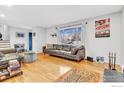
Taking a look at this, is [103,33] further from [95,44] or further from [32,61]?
[32,61]

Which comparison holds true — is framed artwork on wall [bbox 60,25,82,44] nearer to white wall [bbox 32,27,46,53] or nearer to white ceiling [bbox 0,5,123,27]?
white ceiling [bbox 0,5,123,27]

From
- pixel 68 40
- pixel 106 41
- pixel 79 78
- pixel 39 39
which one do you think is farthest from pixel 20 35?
pixel 79 78

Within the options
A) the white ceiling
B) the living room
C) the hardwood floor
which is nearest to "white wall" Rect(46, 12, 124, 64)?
the living room

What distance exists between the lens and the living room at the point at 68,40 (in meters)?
2.57

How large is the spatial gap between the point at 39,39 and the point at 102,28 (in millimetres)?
4062

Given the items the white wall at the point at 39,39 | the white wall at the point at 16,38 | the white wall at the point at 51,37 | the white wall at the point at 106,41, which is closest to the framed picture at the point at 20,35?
the white wall at the point at 16,38

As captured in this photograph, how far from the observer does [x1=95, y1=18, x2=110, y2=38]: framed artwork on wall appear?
357cm

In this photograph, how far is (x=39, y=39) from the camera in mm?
6293

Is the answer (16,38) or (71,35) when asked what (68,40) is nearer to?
(71,35)
